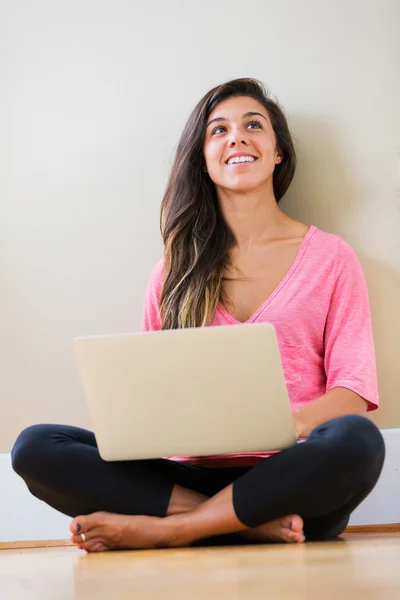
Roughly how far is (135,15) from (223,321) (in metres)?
0.92

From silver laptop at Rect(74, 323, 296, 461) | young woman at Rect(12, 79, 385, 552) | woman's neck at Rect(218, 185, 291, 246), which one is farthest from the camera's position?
woman's neck at Rect(218, 185, 291, 246)

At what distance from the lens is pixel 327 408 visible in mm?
1942

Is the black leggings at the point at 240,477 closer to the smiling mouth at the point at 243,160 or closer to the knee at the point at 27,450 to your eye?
the knee at the point at 27,450

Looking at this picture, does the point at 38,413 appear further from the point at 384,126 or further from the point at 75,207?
the point at 384,126

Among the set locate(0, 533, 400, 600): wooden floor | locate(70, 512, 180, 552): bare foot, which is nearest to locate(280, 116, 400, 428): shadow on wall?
locate(0, 533, 400, 600): wooden floor

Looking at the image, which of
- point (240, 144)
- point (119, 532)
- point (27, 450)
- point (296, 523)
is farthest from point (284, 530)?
point (240, 144)

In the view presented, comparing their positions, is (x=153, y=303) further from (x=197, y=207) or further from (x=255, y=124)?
(x=255, y=124)

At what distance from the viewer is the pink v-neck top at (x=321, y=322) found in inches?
80.5

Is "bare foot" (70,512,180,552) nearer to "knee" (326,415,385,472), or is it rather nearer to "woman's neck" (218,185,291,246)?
"knee" (326,415,385,472)

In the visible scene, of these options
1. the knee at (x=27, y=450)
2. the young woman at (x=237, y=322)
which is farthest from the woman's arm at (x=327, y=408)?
the knee at (x=27, y=450)

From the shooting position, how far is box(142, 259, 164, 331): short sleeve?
2.23 meters

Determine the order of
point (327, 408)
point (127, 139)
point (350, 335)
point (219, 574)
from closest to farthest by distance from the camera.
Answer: point (219, 574)
point (327, 408)
point (350, 335)
point (127, 139)

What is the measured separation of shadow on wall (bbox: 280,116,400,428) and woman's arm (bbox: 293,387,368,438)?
10.1 inches

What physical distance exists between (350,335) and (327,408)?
217mm
